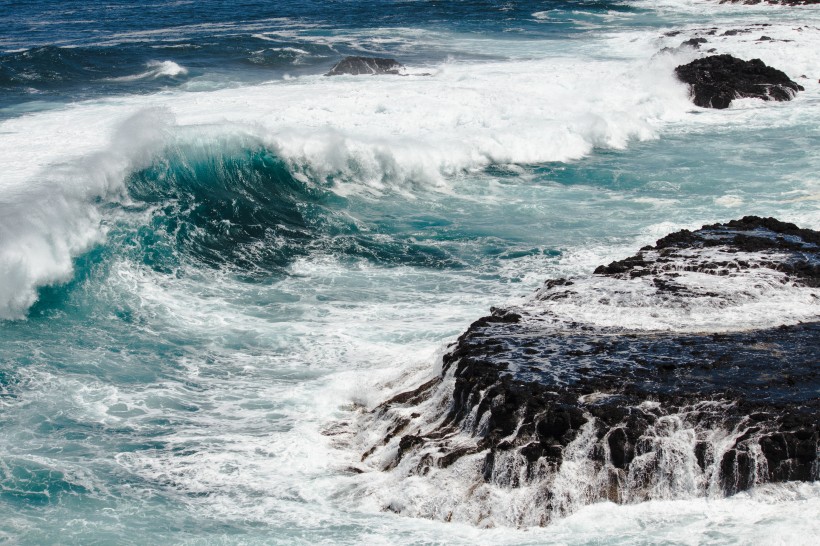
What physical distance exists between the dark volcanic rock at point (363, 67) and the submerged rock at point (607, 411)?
21762mm

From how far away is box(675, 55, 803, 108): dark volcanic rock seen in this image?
27969 mm

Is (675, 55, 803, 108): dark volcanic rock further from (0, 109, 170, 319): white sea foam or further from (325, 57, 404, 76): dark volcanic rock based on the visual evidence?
(0, 109, 170, 319): white sea foam

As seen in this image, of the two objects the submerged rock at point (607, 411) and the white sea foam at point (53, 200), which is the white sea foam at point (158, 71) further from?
the submerged rock at point (607, 411)

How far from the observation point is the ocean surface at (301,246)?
30.0 feet

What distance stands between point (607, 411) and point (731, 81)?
2201cm

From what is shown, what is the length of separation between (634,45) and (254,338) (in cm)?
2939

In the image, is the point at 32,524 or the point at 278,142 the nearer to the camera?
the point at 32,524

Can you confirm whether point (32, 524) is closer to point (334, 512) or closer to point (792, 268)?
point (334, 512)

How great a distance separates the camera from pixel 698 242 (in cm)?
1388

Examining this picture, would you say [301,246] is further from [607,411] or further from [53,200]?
[607,411]

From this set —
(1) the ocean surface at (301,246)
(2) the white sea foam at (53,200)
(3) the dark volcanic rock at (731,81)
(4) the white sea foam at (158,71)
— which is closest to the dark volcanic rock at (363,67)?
(1) the ocean surface at (301,246)

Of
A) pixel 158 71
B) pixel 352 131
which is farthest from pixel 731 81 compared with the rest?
pixel 158 71

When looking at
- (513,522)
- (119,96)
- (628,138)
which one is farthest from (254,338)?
(119,96)

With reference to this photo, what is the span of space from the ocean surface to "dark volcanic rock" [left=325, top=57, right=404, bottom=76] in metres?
1.30
